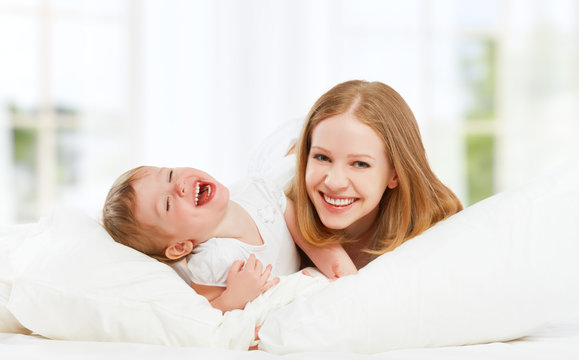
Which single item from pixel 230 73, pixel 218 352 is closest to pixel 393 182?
pixel 218 352

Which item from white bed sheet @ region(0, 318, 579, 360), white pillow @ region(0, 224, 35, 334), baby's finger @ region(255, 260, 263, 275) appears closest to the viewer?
white bed sheet @ region(0, 318, 579, 360)

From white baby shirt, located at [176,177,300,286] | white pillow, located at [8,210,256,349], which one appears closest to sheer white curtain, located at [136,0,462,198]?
white baby shirt, located at [176,177,300,286]

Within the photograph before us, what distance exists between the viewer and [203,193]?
4.78 feet

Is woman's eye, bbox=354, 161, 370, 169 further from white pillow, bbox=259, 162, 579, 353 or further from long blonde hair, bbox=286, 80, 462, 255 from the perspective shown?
white pillow, bbox=259, 162, 579, 353

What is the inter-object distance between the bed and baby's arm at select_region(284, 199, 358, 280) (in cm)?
18

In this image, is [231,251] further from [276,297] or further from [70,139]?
[70,139]

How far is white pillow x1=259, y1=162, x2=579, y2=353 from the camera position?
3.48 ft

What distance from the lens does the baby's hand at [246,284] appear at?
128 cm

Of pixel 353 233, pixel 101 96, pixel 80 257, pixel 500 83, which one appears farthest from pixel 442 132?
pixel 80 257

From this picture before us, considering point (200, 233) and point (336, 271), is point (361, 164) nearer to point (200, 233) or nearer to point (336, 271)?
point (336, 271)

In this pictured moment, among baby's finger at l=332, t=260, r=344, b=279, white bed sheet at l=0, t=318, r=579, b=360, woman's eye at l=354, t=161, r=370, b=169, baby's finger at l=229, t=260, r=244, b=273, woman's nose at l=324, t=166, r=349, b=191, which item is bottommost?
white bed sheet at l=0, t=318, r=579, b=360

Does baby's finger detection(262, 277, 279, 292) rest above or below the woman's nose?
→ below

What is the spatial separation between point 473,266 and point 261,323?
394 mm

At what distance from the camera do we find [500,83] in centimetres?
416
